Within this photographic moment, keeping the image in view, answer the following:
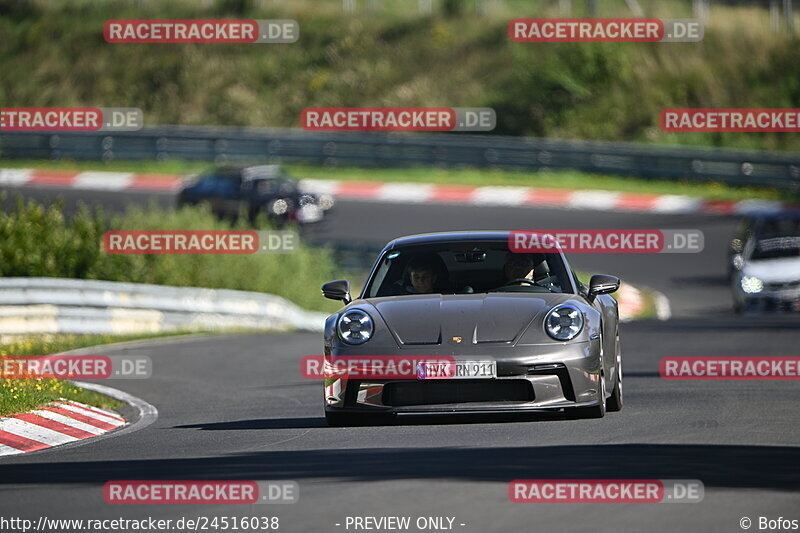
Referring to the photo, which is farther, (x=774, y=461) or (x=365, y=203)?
(x=365, y=203)

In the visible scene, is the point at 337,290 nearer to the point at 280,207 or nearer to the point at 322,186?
the point at 280,207

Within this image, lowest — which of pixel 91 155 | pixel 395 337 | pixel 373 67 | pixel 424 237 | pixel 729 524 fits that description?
pixel 729 524

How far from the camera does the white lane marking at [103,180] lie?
125ft

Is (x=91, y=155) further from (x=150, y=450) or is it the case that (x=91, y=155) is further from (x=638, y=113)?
(x=150, y=450)

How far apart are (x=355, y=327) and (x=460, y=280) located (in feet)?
4.47

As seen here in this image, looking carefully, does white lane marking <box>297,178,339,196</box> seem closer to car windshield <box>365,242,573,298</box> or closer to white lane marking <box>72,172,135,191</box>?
white lane marking <box>72,172,135,191</box>

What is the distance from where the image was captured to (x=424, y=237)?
11.0m

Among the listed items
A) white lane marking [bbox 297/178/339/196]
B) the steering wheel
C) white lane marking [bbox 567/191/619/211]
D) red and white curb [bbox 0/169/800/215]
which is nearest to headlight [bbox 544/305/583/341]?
the steering wheel

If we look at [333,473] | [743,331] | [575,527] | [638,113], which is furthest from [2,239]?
[638,113]

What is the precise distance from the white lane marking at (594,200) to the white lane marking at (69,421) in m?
23.9

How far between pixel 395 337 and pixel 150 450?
67.5 inches

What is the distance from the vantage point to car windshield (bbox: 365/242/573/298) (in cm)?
1052

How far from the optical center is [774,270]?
24.6 metres

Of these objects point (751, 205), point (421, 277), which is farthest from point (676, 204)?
point (421, 277)
